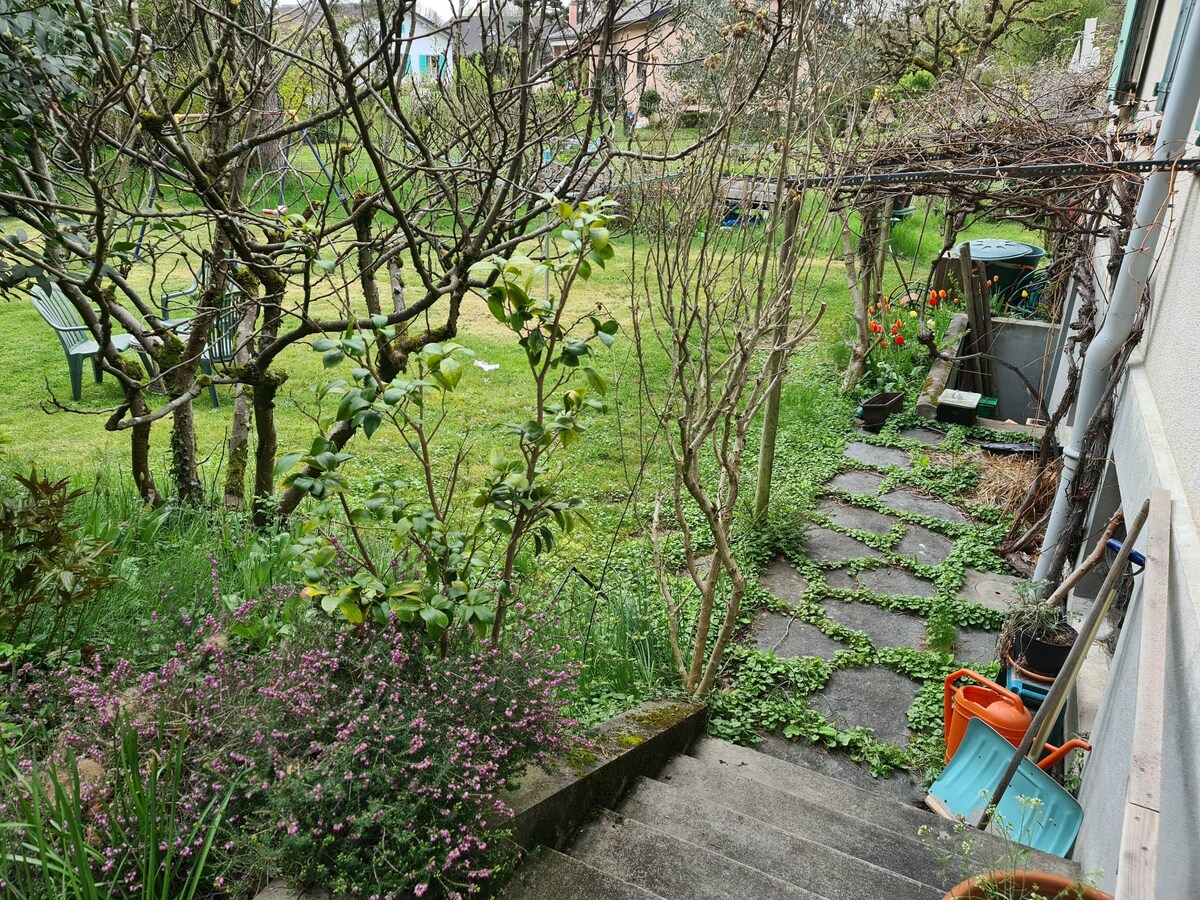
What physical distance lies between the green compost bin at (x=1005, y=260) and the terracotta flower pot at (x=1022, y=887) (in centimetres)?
978

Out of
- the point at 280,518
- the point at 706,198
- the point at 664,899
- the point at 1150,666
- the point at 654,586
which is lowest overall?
the point at 654,586

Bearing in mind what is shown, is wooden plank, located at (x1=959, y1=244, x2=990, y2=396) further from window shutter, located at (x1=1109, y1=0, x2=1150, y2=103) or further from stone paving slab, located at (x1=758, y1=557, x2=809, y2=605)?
stone paving slab, located at (x1=758, y1=557, x2=809, y2=605)

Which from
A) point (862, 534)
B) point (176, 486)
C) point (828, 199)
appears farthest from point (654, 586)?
point (176, 486)

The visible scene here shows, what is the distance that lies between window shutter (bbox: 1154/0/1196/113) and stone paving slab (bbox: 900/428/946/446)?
137 inches

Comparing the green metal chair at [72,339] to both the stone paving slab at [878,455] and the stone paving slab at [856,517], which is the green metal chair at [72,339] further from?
the stone paving slab at [878,455]

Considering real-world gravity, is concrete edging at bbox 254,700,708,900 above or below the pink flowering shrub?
below

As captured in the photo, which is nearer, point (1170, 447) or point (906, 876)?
point (906, 876)

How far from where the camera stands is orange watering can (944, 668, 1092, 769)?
3.84 metres

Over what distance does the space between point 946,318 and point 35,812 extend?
1027 cm

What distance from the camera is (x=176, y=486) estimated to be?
4957 millimetres

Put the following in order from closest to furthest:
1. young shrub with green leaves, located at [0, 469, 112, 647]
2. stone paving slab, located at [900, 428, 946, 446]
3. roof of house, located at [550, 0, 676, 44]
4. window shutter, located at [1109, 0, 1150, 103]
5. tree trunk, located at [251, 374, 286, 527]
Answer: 1. young shrub with green leaves, located at [0, 469, 112, 647]
2. roof of house, located at [550, 0, 676, 44]
3. tree trunk, located at [251, 374, 286, 527]
4. window shutter, located at [1109, 0, 1150, 103]
5. stone paving slab, located at [900, 428, 946, 446]

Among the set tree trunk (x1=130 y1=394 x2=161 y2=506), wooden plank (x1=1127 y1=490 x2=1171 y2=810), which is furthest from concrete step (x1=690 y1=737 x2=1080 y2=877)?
tree trunk (x1=130 y1=394 x2=161 y2=506)

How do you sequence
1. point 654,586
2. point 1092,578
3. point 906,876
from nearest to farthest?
1. point 906,876
2. point 1092,578
3. point 654,586

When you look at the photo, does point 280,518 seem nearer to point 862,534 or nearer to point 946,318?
point 862,534
